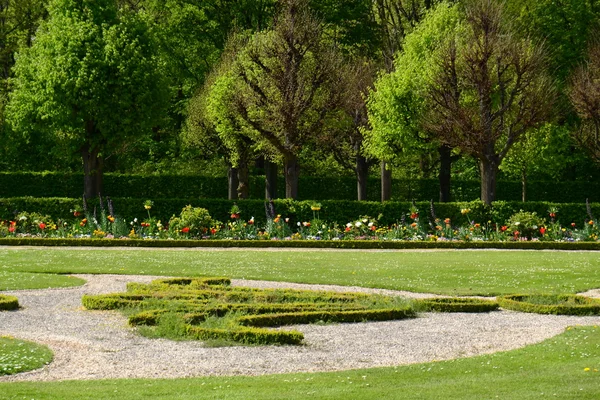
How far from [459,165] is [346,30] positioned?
11.2 m

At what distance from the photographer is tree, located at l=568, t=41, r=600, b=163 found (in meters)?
37.9

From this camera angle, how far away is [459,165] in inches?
2112

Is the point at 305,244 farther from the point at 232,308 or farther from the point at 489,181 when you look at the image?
the point at 232,308

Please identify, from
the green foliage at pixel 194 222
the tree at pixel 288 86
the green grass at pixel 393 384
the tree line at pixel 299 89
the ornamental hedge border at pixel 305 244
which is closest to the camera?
the green grass at pixel 393 384

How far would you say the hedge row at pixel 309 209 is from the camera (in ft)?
97.6

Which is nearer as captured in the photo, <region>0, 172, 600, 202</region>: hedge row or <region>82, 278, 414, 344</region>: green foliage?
<region>82, 278, 414, 344</region>: green foliage

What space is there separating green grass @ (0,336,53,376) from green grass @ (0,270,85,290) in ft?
18.8

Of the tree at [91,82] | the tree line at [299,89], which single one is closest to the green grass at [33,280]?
the tree line at [299,89]

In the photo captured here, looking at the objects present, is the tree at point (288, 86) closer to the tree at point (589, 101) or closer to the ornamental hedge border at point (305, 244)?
the ornamental hedge border at point (305, 244)

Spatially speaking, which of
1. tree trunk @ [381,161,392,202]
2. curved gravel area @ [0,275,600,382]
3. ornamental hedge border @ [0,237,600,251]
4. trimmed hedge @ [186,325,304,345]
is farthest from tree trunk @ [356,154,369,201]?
Answer: trimmed hedge @ [186,325,304,345]

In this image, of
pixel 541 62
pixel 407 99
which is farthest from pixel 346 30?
pixel 541 62

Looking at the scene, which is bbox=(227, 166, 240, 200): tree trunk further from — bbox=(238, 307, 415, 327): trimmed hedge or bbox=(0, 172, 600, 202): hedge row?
bbox=(238, 307, 415, 327): trimmed hedge

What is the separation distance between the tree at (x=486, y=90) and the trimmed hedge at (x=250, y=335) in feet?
74.6

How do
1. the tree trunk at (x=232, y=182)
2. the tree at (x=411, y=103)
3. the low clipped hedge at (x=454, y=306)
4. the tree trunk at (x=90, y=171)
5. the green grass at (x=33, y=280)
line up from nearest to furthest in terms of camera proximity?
the low clipped hedge at (x=454, y=306), the green grass at (x=33, y=280), the tree trunk at (x=90, y=171), the tree at (x=411, y=103), the tree trunk at (x=232, y=182)
